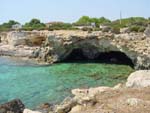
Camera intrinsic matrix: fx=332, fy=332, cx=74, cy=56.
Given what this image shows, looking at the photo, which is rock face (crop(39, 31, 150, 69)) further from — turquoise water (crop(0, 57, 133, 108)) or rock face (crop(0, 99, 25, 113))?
rock face (crop(0, 99, 25, 113))

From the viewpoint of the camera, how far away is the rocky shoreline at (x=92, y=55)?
13055 millimetres

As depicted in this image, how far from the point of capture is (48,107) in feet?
Answer: 59.6

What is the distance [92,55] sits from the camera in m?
41.8

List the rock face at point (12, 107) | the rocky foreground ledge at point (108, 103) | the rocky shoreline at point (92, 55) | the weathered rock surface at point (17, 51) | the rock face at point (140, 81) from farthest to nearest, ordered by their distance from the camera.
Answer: the weathered rock surface at point (17, 51)
the rock face at point (140, 81)
the rock face at point (12, 107)
the rocky shoreline at point (92, 55)
the rocky foreground ledge at point (108, 103)

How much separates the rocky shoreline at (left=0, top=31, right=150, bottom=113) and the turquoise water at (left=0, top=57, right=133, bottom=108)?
2.32 metres

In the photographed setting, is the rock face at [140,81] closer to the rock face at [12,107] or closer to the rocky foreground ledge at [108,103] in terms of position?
the rocky foreground ledge at [108,103]

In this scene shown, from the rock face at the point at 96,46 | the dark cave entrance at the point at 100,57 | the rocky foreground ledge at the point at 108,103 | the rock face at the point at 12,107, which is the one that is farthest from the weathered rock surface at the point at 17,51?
the rocky foreground ledge at the point at 108,103

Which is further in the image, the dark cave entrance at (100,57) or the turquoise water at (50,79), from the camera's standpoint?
the dark cave entrance at (100,57)

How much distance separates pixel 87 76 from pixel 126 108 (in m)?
17.0

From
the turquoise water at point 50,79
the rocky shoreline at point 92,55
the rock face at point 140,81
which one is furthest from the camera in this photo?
the turquoise water at point 50,79

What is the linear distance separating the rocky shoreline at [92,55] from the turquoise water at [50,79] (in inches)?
91.5

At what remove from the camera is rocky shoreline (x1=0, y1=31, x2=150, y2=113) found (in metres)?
13.1

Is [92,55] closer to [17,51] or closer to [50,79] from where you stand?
[17,51]

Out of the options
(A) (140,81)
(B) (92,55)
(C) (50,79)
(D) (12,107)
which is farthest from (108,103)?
(B) (92,55)
